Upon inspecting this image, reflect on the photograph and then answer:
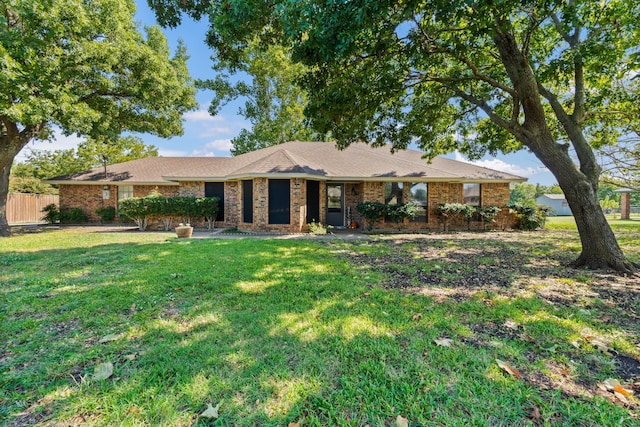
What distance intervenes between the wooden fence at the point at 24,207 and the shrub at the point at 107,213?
5.90 m

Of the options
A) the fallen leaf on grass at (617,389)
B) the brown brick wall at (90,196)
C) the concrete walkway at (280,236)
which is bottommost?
the fallen leaf on grass at (617,389)

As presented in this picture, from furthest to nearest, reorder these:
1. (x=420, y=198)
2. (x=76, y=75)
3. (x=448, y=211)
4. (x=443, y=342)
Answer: (x=420, y=198) → (x=448, y=211) → (x=76, y=75) → (x=443, y=342)

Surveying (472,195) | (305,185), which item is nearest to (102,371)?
(305,185)

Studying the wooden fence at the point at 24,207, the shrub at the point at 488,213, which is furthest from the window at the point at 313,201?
the wooden fence at the point at 24,207

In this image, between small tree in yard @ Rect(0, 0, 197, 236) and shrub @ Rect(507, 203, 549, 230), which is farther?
shrub @ Rect(507, 203, 549, 230)

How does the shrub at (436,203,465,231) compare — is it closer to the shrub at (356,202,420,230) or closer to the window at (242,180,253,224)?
the shrub at (356,202,420,230)

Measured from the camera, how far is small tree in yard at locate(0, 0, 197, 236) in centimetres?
885

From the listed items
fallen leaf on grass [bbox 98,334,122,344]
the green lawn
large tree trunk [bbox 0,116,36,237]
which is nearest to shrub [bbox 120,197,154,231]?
large tree trunk [bbox 0,116,36,237]

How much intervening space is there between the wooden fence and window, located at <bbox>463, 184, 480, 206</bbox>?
Result: 25663mm

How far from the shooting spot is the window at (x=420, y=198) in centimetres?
1389

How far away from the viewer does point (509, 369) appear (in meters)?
2.24

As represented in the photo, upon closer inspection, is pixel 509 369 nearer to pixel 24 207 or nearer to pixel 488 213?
pixel 488 213

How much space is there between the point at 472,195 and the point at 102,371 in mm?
15984

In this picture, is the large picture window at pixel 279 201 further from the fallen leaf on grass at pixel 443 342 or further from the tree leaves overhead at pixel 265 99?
the tree leaves overhead at pixel 265 99
